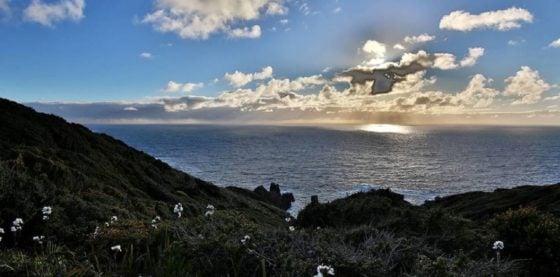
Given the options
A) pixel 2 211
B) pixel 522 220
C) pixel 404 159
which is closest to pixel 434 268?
pixel 522 220

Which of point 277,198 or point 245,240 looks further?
point 277,198

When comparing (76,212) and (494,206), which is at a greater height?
(76,212)

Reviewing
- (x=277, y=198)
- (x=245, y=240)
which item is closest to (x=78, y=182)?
(x=245, y=240)

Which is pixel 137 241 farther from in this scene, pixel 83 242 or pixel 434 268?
pixel 434 268

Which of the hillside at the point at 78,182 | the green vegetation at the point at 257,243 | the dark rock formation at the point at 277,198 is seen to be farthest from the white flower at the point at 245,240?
the dark rock formation at the point at 277,198

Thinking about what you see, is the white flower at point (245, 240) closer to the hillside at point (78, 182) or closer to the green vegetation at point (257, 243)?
the green vegetation at point (257, 243)

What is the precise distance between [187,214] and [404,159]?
10397 centimetres

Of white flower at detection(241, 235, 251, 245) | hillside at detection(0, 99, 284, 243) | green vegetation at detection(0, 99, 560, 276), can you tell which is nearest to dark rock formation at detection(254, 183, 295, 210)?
hillside at detection(0, 99, 284, 243)

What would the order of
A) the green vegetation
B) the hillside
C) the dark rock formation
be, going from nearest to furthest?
the green vegetation < the hillside < the dark rock formation

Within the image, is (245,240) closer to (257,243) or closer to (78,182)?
(257,243)

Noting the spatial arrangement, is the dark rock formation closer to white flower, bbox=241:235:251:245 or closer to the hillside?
the hillside

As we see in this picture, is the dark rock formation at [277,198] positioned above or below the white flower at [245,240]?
below

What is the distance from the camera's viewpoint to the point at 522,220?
8531 millimetres

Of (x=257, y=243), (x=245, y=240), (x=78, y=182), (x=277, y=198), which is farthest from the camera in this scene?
(x=277, y=198)
